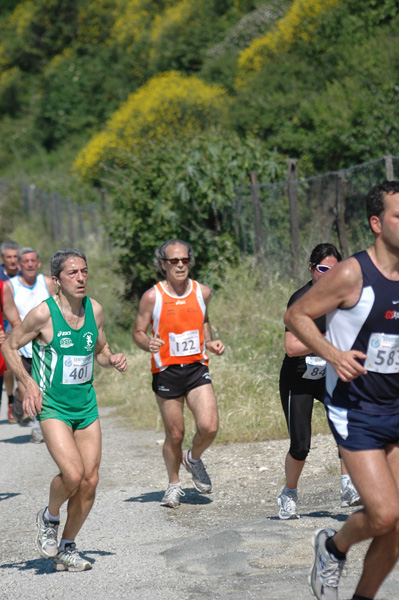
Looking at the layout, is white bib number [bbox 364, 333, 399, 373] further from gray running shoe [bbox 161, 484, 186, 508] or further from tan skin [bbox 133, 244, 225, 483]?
gray running shoe [bbox 161, 484, 186, 508]

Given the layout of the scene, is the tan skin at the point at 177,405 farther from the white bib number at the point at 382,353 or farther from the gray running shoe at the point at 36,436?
the gray running shoe at the point at 36,436

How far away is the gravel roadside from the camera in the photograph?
541 centimetres

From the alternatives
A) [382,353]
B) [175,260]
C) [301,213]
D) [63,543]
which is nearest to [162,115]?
[301,213]

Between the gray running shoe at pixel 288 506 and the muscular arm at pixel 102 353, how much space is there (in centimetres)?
144

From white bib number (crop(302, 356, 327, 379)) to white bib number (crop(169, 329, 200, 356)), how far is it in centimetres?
126

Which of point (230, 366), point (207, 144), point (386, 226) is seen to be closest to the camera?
point (386, 226)

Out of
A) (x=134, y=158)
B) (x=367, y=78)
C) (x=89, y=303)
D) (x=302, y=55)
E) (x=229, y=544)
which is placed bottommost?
(x=229, y=544)

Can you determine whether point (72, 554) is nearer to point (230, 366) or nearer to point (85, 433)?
point (85, 433)

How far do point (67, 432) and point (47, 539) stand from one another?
0.65 metres

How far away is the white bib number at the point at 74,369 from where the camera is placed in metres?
5.99

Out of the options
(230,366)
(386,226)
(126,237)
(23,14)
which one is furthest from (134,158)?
(23,14)

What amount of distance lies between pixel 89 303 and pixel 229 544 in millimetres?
1762

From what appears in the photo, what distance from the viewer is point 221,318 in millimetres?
12664

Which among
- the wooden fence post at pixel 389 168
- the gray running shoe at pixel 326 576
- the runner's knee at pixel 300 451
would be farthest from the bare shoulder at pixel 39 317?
the wooden fence post at pixel 389 168
